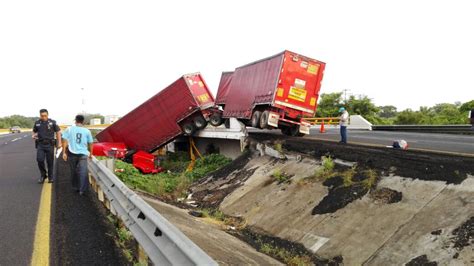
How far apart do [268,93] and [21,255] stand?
12.0 meters

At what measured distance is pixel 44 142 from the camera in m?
8.78

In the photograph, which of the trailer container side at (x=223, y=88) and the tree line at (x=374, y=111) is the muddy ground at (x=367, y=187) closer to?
the trailer container side at (x=223, y=88)

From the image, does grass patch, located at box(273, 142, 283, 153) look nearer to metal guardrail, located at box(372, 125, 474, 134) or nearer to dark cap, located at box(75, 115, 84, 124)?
dark cap, located at box(75, 115, 84, 124)

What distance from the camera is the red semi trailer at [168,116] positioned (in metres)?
18.9

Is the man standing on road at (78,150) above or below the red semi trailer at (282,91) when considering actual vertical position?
below

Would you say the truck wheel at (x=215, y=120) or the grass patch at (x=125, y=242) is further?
the truck wheel at (x=215, y=120)

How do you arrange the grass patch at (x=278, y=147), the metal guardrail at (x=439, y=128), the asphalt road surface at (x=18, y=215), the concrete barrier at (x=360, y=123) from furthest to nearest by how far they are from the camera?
the concrete barrier at (x=360, y=123) < the metal guardrail at (x=439, y=128) < the grass patch at (x=278, y=147) < the asphalt road surface at (x=18, y=215)

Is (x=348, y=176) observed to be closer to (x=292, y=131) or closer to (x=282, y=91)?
(x=282, y=91)

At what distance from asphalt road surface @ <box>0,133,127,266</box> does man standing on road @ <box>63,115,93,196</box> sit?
26 cm

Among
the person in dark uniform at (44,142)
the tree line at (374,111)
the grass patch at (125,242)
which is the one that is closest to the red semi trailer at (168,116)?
the person in dark uniform at (44,142)

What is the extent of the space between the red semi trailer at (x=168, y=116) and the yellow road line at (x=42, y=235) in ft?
39.3

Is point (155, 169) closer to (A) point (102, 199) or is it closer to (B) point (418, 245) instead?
(A) point (102, 199)

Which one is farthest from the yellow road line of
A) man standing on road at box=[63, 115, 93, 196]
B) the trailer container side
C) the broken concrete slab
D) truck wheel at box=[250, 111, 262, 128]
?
the trailer container side

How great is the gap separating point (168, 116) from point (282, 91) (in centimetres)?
671
